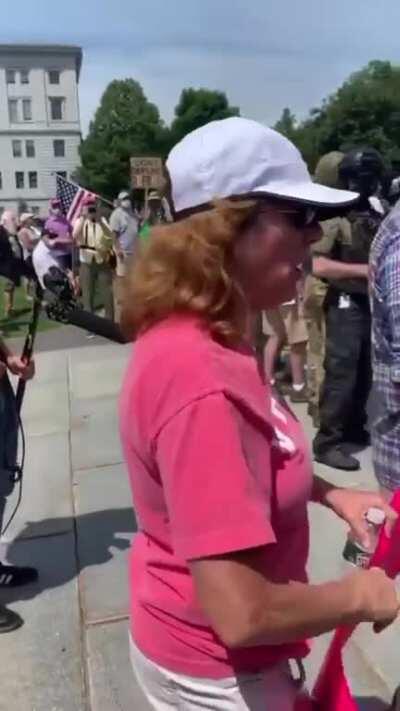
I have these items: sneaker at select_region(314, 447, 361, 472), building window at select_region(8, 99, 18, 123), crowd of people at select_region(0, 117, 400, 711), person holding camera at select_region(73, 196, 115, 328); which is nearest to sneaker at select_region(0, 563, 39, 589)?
sneaker at select_region(314, 447, 361, 472)

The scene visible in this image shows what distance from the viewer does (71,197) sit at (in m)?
16.7

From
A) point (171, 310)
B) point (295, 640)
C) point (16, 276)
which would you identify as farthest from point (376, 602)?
point (16, 276)

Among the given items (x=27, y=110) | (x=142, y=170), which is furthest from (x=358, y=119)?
(x=142, y=170)

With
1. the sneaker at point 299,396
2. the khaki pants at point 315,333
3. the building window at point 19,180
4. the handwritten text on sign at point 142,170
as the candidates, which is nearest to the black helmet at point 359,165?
the khaki pants at point 315,333

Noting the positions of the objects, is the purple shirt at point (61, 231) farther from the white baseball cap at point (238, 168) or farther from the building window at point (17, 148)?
the building window at point (17, 148)

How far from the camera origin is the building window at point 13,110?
11309cm

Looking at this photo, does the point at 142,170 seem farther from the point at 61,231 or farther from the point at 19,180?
the point at 19,180

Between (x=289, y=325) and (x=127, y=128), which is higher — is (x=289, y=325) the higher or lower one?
the higher one

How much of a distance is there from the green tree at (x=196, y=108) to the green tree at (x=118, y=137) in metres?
1.65

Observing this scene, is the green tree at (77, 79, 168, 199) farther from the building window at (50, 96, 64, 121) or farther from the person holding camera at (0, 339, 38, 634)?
the person holding camera at (0, 339, 38, 634)

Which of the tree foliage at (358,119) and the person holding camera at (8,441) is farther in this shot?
the tree foliage at (358,119)

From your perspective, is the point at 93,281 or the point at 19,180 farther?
the point at 19,180

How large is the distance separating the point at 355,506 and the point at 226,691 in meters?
0.46

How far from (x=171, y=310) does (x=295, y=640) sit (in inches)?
21.3
